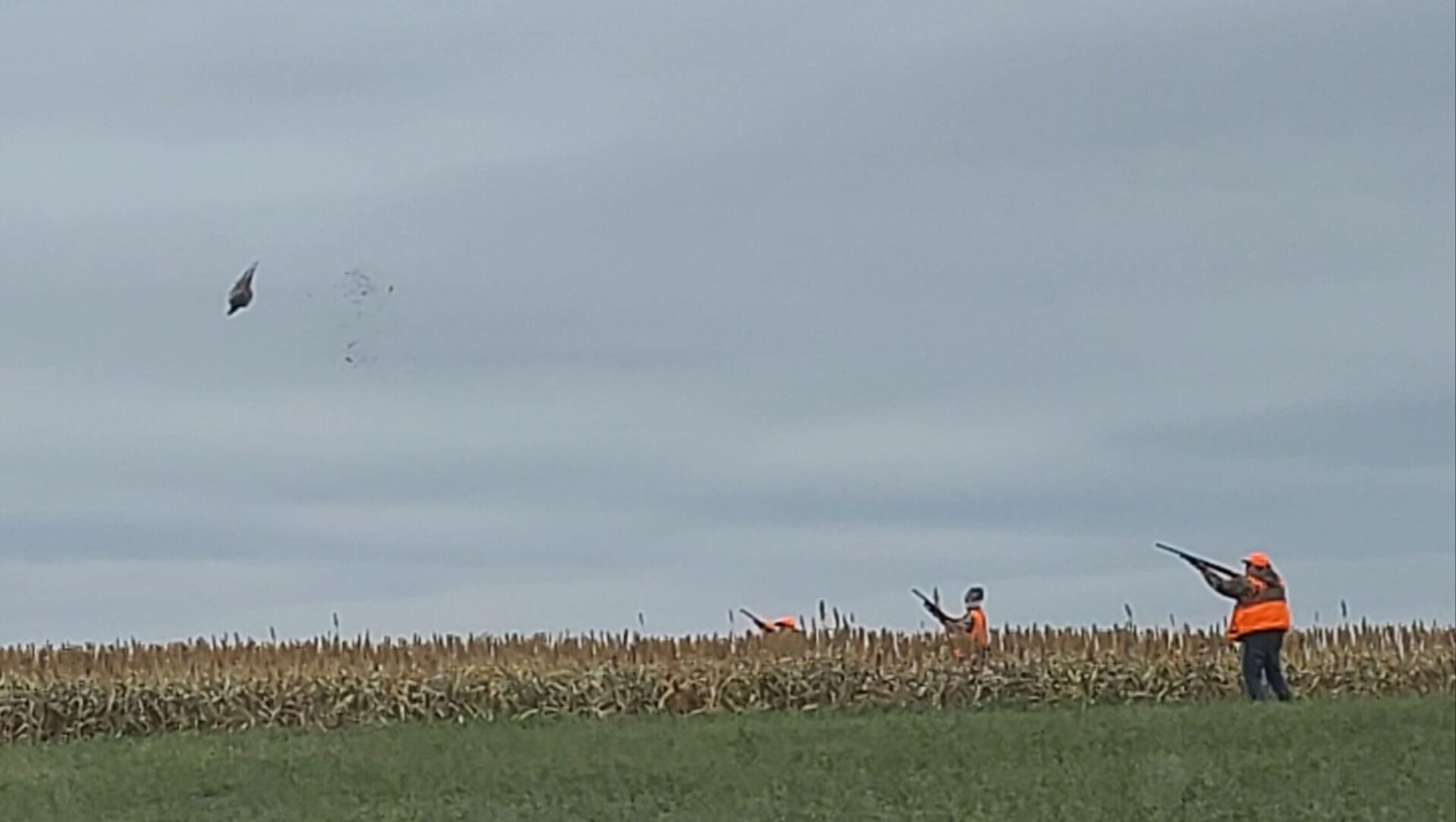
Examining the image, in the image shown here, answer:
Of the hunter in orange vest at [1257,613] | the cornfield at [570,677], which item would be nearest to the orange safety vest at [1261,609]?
the hunter in orange vest at [1257,613]

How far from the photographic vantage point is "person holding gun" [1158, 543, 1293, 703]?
74.9 ft

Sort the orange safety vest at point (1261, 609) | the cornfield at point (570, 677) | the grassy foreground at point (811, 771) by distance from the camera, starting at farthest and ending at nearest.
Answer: the cornfield at point (570, 677)
the orange safety vest at point (1261, 609)
the grassy foreground at point (811, 771)

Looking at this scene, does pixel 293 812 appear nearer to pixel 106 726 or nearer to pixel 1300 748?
pixel 1300 748

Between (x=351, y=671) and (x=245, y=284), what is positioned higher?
(x=245, y=284)

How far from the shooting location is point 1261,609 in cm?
2283

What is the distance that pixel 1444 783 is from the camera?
57.3 ft

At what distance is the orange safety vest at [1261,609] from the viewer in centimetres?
2280

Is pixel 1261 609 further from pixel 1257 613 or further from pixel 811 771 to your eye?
pixel 811 771

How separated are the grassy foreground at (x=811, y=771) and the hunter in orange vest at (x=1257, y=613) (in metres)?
0.64

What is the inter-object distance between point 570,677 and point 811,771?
8.60 metres

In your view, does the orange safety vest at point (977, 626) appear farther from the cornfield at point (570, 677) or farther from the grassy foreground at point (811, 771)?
the grassy foreground at point (811, 771)

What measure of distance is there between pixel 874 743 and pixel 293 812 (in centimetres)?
554

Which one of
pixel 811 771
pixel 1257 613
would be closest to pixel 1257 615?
pixel 1257 613

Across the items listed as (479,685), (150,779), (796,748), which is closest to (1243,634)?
(796,748)
